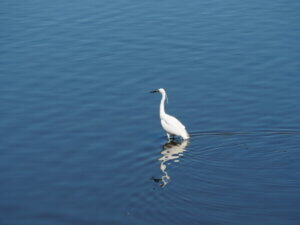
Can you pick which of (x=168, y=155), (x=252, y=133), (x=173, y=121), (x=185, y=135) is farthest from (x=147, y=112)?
(x=252, y=133)

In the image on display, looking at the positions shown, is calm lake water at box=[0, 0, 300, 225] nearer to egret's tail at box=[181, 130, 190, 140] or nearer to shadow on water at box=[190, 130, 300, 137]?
shadow on water at box=[190, 130, 300, 137]

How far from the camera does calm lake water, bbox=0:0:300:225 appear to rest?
46.4 feet

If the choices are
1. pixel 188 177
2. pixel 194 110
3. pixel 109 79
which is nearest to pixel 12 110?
pixel 109 79

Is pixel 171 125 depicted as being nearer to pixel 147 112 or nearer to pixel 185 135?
pixel 185 135

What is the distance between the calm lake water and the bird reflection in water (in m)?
0.05

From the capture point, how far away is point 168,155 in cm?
1688

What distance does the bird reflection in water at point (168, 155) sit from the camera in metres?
15.2

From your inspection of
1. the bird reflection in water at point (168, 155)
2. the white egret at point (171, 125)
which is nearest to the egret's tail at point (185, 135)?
the white egret at point (171, 125)

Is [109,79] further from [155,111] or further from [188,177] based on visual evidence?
[188,177]

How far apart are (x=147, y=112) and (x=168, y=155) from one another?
2.87m

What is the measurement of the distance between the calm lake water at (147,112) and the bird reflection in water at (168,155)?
55 millimetres

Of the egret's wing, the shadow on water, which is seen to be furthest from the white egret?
the shadow on water

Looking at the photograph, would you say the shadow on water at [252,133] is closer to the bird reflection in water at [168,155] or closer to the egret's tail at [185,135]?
the egret's tail at [185,135]

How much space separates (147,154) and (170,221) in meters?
3.91
